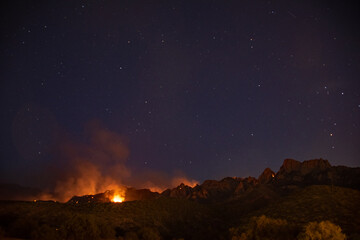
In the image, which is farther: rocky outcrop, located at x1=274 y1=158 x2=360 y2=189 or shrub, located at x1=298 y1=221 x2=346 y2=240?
rocky outcrop, located at x1=274 y1=158 x2=360 y2=189

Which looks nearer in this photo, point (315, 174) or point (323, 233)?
point (323, 233)

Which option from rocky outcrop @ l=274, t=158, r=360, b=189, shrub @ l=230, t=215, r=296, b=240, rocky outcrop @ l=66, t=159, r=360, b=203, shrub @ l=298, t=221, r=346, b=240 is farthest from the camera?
rocky outcrop @ l=66, t=159, r=360, b=203

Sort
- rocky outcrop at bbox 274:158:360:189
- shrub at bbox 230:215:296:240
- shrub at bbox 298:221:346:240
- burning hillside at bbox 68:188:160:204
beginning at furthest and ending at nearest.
A: burning hillside at bbox 68:188:160:204, rocky outcrop at bbox 274:158:360:189, shrub at bbox 230:215:296:240, shrub at bbox 298:221:346:240

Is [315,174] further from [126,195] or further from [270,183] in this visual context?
[126,195]

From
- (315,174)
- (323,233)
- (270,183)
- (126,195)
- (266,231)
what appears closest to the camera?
(323,233)

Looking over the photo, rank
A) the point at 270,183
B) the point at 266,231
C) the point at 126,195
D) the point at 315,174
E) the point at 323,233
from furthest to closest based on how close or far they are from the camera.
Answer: the point at 126,195 → the point at 270,183 → the point at 315,174 → the point at 266,231 → the point at 323,233

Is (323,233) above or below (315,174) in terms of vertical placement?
below

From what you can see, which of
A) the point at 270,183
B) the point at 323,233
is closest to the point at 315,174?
the point at 270,183

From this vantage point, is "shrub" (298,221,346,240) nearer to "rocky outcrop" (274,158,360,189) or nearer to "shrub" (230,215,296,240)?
"shrub" (230,215,296,240)

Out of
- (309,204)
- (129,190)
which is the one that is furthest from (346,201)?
(129,190)

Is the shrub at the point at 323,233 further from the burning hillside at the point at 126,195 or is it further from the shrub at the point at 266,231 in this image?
the burning hillside at the point at 126,195

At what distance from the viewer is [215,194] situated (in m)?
146

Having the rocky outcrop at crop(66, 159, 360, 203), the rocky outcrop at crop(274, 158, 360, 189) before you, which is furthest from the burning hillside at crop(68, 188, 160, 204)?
the rocky outcrop at crop(274, 158, 360, 189)

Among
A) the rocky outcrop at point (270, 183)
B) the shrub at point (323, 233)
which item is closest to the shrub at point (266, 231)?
the shrub at point (323, 233)
